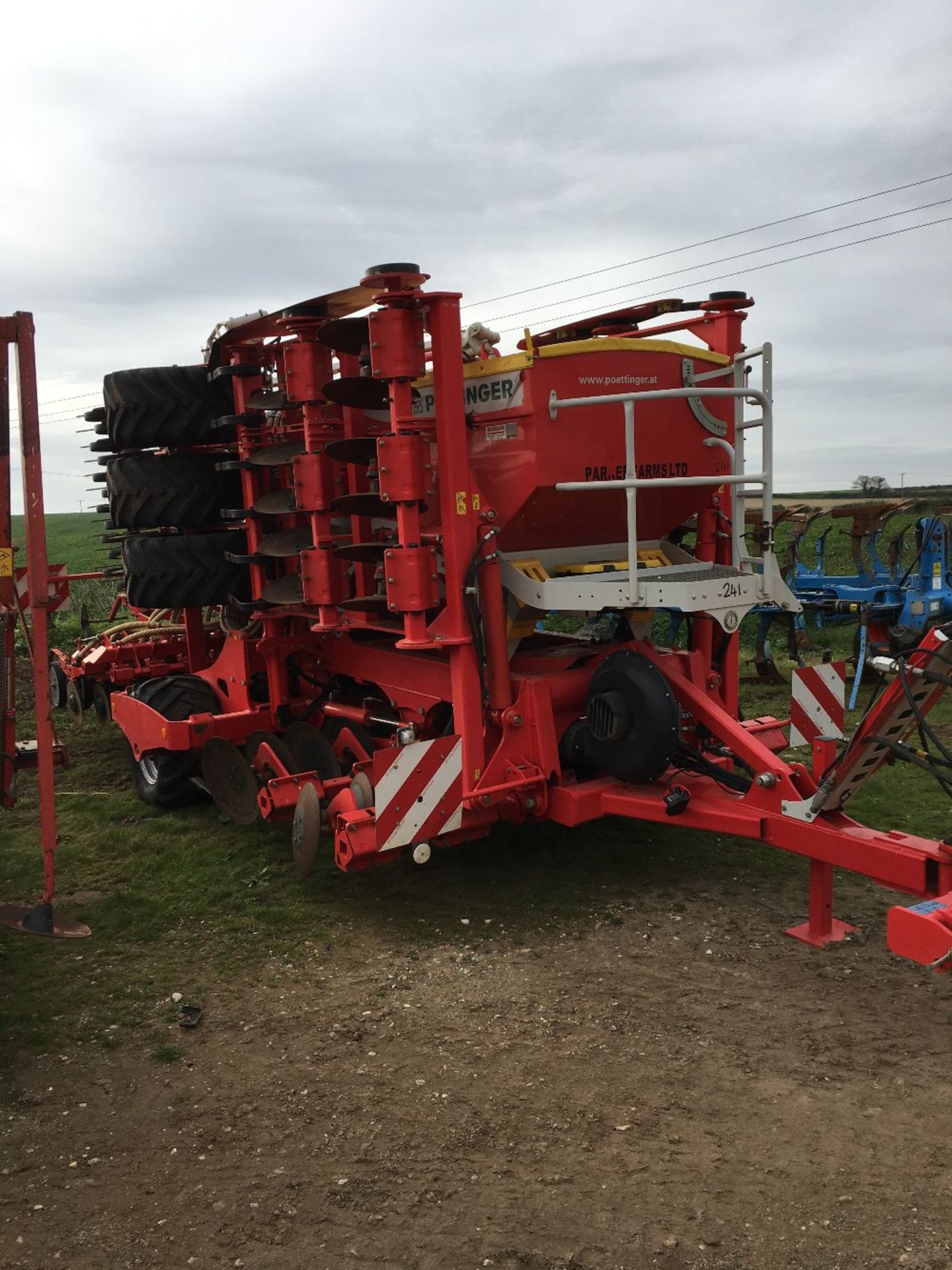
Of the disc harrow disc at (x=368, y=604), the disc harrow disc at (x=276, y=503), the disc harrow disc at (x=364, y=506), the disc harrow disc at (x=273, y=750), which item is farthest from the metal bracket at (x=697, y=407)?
the disc harrow disc at (x=273, y=750)

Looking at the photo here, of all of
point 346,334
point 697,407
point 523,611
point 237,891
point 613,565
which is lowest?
point 237,891

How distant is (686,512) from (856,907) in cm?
215

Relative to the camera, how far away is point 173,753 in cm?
695

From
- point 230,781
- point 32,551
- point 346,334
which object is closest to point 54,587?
point 230,781

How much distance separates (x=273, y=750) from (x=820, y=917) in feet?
10.0

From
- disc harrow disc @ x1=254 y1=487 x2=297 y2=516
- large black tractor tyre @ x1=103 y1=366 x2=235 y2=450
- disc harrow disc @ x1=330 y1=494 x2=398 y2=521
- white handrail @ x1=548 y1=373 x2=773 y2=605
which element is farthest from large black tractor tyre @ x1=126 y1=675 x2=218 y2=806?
white handrail @ x1=548 y1=373 x2=773 y2=605

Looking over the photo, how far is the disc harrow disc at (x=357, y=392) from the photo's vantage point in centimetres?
505

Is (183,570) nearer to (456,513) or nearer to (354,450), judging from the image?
(354,450)

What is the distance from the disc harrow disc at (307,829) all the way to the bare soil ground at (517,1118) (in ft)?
1.35

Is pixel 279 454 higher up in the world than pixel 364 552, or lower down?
higher up

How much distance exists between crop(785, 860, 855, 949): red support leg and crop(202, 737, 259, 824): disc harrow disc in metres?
3.07

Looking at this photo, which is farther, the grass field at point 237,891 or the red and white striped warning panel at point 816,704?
the red and white striped warning panel at point 816,704

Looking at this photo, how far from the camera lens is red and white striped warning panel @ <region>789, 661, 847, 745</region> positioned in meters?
5.20

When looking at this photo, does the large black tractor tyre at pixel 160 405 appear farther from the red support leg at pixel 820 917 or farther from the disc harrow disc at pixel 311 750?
the red support leg at pixel 820 917
